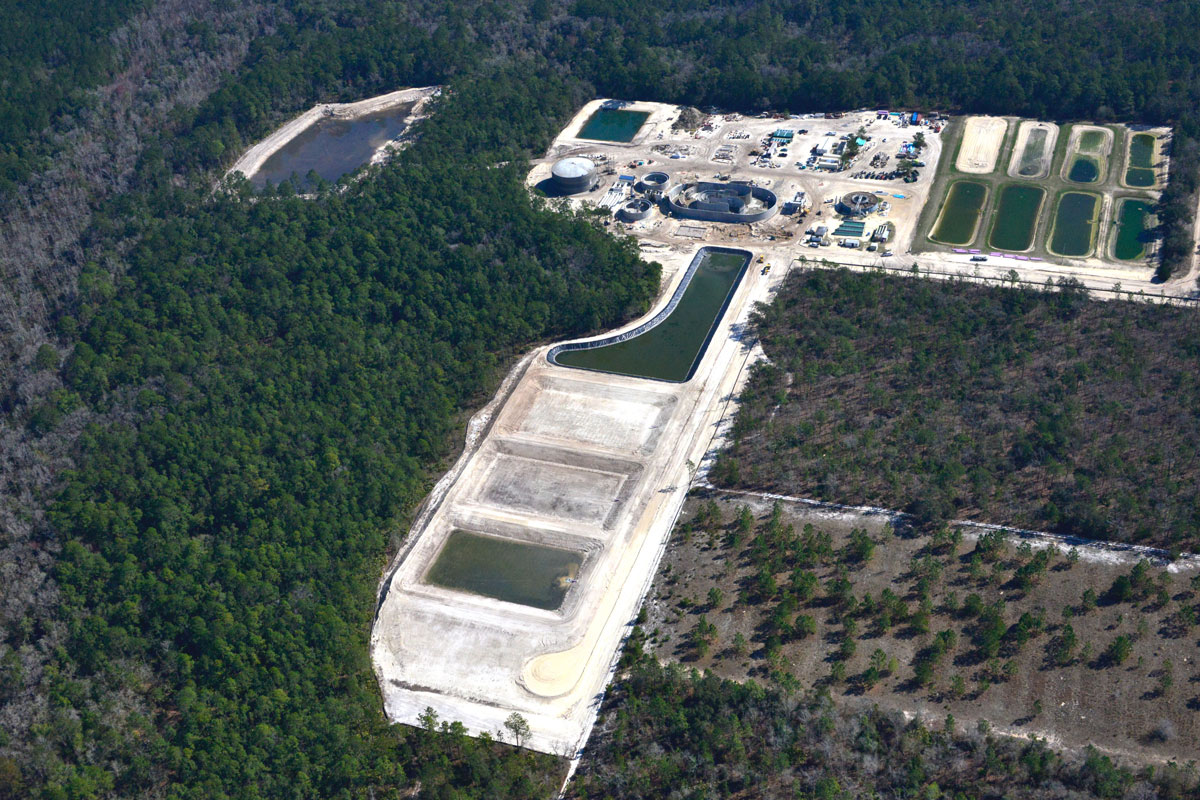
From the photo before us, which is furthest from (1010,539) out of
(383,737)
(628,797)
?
(383,737)

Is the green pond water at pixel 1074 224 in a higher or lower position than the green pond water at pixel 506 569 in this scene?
lower

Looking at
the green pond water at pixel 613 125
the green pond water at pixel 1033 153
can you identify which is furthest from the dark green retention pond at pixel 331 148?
the green pond water at pixel 1033 153

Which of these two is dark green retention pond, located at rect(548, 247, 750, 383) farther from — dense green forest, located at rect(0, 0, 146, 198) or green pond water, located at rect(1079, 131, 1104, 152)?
dense green forest, located at rect(0, 0, 146, 198)

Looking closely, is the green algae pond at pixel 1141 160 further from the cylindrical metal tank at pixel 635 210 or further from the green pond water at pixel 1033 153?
the cylindrical metal tank at pixel 635 210

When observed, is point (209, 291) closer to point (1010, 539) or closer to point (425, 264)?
point (425, 264)

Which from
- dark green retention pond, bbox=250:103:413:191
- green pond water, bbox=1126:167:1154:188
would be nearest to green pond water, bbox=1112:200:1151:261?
green pond water, bbox=1126:167:1154:188

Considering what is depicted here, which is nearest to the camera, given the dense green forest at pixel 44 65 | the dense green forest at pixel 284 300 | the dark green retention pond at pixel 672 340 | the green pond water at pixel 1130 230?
the dense green forest at pixel 284 300

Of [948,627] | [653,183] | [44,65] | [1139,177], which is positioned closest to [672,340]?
[653,183]
